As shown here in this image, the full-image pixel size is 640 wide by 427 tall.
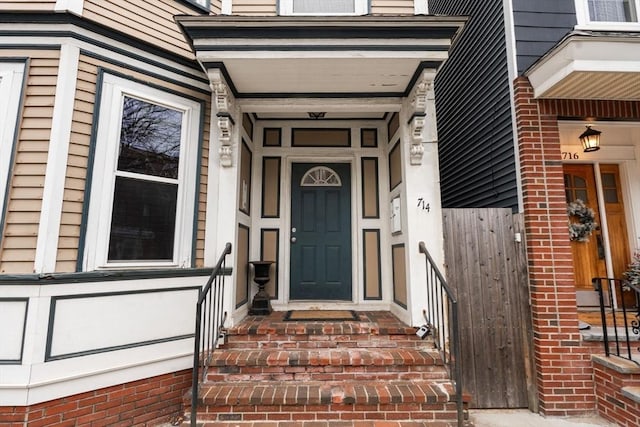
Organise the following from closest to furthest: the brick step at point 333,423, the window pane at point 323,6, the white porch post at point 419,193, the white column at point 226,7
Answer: the brick step at point 333,423
the white porch post at point 419,193
the white column at point 226,7
the window pane at point 323,6

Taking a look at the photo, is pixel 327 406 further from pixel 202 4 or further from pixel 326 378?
pixel 202 4

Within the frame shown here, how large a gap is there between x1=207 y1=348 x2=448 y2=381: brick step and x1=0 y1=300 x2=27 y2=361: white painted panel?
1341mm

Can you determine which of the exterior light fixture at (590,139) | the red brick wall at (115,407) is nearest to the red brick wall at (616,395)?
the exterior light fixture at (590,139)

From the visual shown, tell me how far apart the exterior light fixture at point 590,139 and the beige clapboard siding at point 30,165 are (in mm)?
5213

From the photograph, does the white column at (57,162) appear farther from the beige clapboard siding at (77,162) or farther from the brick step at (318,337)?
the brick step at (318,337)

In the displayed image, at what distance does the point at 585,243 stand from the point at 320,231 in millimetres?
3227

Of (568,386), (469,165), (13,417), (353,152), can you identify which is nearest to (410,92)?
(353,152)

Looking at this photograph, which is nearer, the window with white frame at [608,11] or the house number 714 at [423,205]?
the house number 714 at [423,205]

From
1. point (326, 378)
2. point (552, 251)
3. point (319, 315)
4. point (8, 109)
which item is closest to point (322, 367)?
point (326, 378)

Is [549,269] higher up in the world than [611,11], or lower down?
lower down

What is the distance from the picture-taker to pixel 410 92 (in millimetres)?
3236

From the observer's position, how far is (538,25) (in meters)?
3.24

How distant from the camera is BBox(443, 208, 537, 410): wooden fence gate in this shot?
2.93m

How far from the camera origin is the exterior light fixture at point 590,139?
11.6 feet
